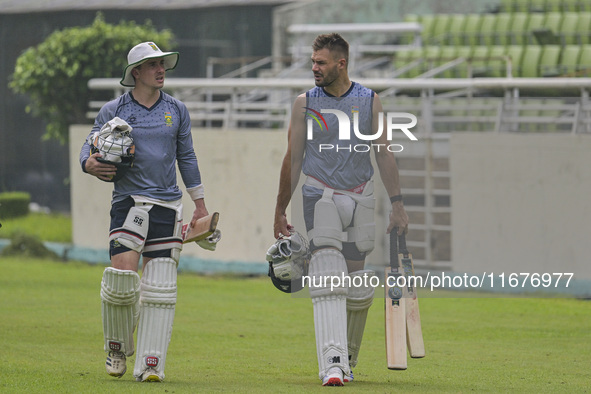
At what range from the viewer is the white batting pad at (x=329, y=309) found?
6703 millimetres

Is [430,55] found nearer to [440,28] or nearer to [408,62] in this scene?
[408,62]

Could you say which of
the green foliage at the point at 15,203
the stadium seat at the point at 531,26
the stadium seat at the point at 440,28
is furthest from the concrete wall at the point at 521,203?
the green foliage at the point at 15,203

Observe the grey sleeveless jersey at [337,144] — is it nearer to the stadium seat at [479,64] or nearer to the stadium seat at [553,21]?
the stadium seat at [479,64]

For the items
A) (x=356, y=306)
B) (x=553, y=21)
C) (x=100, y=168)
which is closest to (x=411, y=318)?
(x=356, y=306)

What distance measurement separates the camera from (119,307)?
23.0ft

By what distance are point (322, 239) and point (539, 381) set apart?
173 centimetres

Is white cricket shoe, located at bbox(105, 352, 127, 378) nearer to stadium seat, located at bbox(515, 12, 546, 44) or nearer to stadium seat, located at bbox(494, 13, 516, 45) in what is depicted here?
stadium seat, located at bbox(515, 12, 546, 44)

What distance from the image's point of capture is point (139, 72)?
7090mm

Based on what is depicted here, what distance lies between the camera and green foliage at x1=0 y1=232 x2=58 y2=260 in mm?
17312

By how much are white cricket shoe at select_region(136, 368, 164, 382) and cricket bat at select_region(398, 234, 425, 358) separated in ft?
4.91

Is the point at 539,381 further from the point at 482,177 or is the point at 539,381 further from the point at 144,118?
the point at 482,177

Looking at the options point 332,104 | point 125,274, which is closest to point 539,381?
point 332,104

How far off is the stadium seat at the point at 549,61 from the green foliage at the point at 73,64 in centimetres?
657

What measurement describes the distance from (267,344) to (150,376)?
271cm
